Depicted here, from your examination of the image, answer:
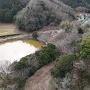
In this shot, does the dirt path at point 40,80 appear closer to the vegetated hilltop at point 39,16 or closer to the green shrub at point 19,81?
the green shrub at point 19,81

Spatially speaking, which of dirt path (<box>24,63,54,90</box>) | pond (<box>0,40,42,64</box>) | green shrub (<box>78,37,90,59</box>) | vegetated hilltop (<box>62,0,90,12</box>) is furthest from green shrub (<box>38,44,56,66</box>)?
vegetated hilltop (<box>62,0,90,12</box>)

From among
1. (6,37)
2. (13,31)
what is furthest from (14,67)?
Result: (13,31)

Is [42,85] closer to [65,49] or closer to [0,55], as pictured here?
[65,49]

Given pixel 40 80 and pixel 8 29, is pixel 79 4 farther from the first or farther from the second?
pixel 40 80

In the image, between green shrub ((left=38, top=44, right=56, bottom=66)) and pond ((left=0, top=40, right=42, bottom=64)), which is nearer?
green shrub ((left=38, top=44, right=56, bottom=66))

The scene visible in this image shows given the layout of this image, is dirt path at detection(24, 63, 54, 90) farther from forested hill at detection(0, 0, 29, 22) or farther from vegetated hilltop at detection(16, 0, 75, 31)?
forested hill at detection(0, 0, 29, 22)

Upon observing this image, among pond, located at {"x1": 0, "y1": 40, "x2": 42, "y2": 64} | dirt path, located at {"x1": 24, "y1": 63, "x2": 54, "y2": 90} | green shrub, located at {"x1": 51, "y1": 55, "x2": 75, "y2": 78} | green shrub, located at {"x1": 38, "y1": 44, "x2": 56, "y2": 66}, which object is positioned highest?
green shrub, located at {"x1": 51, "y1": 55, "x2": 75, "y2": 78}

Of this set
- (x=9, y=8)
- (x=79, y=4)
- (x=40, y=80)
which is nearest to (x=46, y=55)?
(x=40, y=80)
